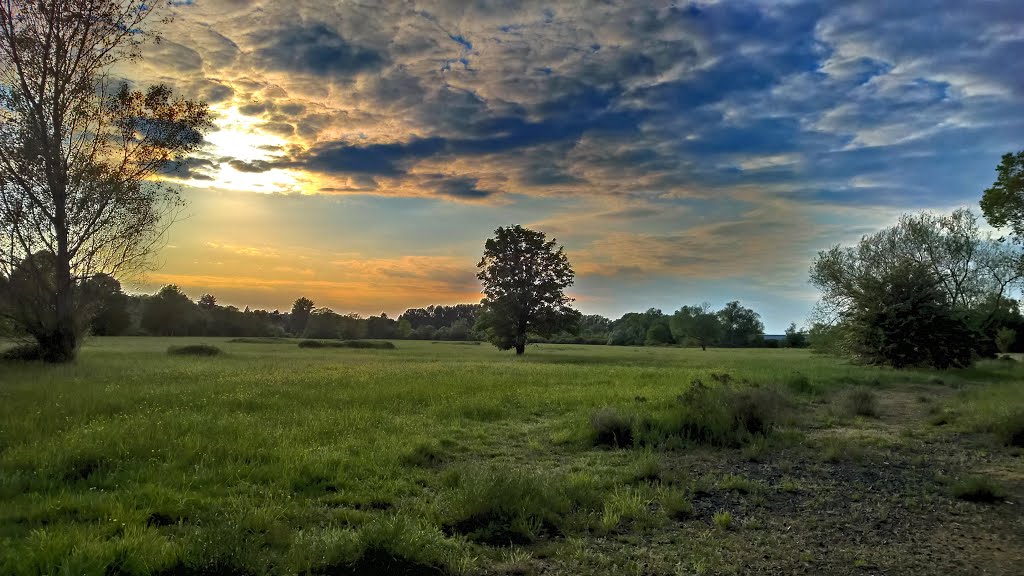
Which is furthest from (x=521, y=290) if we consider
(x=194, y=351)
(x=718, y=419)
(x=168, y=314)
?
(x=168, y=314)

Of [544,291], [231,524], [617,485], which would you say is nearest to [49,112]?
[231,524]

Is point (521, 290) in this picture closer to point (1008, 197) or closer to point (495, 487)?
point (1008, 197)

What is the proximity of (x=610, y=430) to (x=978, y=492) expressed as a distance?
605cm

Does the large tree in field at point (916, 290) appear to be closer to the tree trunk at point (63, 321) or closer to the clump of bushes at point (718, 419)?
the clump of bushes at point (718, 419)

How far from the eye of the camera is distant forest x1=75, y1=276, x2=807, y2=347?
81438 mm

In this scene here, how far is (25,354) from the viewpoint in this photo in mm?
24703

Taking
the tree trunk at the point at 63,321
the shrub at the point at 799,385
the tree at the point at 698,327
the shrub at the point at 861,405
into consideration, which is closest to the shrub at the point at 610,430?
the shrub at the point at 861,405

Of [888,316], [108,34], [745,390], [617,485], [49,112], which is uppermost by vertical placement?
[108,34]

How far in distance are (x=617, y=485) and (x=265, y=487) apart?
494 cm

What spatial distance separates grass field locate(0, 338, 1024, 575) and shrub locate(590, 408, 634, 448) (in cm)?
5

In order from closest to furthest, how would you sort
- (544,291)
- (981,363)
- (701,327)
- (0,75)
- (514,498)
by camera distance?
1. (514,498)
2. (0,75)
3. (981,363)
4. (544,291)
5. (701,327)

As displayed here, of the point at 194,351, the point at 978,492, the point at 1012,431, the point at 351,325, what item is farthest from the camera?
the point at 351,325

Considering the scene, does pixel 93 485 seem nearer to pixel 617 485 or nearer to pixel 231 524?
pixel 231 524

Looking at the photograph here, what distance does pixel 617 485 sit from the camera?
828 cm
